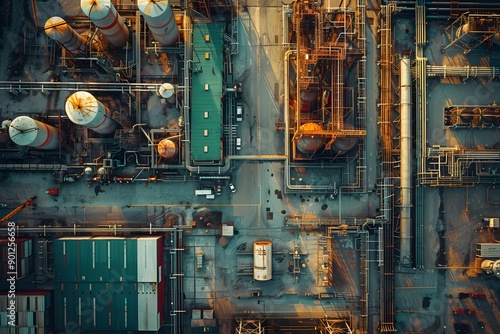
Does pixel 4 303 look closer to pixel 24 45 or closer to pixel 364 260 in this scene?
pixel 24 45

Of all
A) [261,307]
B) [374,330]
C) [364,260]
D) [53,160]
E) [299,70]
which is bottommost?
[374,330]

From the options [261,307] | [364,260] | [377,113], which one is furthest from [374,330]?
[377,113]

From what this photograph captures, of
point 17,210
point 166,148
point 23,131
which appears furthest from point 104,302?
point 23,131

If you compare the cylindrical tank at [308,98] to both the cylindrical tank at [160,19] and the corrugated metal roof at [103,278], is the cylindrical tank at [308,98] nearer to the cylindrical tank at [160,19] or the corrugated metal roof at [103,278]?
the cylindrical tank at [160,19]

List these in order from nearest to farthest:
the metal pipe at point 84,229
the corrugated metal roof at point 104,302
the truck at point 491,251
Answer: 1. the corrugated metal roof at point 104,302
2. the metal pipe at point 84,229
3. the truck at point 491,251

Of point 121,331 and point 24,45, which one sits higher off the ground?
point 24,45

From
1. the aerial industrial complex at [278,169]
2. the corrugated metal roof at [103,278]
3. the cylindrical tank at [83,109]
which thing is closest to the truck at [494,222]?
the aerial industrial complex at [278,169]
